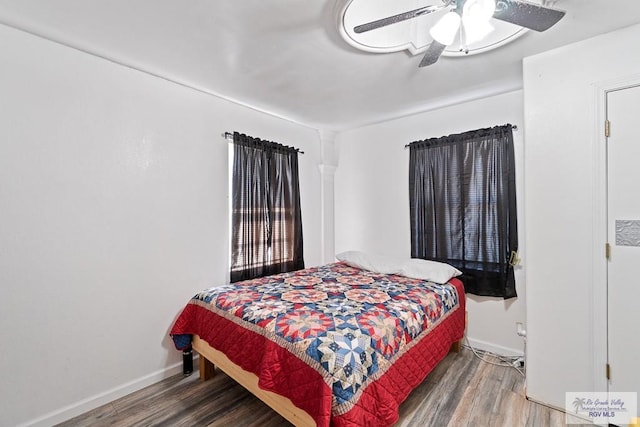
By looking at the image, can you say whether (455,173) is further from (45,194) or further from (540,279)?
(45,194)

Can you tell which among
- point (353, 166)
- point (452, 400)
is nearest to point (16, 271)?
point (452, 400)

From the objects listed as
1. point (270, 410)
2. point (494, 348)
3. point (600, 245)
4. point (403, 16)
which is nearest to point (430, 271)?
point (494, 348)

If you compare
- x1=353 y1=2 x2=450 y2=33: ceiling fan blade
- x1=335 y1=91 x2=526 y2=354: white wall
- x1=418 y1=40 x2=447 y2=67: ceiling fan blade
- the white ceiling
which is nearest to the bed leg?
x1=335 y1=91 x2=526 y2=354: white wall

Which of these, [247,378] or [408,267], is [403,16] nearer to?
[408,267]

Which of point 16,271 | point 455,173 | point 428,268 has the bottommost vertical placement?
point 428,268

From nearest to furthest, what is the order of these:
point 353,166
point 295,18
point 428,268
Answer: point 295,18, point 428,268, point 353,166

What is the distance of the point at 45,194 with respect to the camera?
70.3 inches

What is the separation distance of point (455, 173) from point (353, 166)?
1345 mm

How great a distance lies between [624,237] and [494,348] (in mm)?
1471

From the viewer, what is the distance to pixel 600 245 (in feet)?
5.70

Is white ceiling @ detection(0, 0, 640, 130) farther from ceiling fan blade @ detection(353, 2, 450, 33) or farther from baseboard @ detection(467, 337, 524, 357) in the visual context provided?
baseboard @ detection(467, 337, 524, 357)

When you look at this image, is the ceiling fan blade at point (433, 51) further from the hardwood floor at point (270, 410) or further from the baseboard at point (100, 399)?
the baseboard at point (100, 399)

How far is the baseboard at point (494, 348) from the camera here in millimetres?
2525

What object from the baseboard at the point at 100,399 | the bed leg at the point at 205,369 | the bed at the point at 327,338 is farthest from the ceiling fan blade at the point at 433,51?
the baseboard at the point at 100,399
